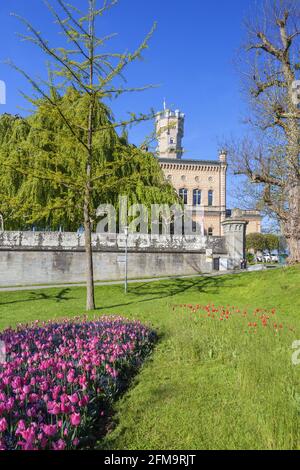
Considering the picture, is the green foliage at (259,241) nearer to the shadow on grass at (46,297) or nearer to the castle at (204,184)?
the castle at (204,184)

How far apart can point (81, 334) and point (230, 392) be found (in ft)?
11.2

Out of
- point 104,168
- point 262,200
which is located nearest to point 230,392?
point 104,168

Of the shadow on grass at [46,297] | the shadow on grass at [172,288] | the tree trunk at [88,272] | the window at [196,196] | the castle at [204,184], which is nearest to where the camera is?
the tree trunk at [88,272]

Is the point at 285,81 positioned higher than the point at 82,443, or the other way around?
the point at 285,81

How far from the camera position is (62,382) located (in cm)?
427

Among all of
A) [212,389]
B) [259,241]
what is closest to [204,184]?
[259,241]

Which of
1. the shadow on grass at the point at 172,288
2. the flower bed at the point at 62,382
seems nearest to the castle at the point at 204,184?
the shadow on grass at the point at 172,288

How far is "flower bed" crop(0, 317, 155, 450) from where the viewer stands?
10.5ft

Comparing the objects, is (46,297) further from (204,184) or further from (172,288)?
(204,184)

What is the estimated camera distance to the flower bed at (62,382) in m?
3.19

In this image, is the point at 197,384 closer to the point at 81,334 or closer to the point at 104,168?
the point at 81,334

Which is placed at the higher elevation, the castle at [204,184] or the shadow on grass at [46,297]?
the castle at [204,184]

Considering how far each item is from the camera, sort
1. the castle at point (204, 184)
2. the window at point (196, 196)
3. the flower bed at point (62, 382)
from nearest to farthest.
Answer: the flower bed at point (62, 382) → the castle at point (204, 184) → the window at point (196, 196)
